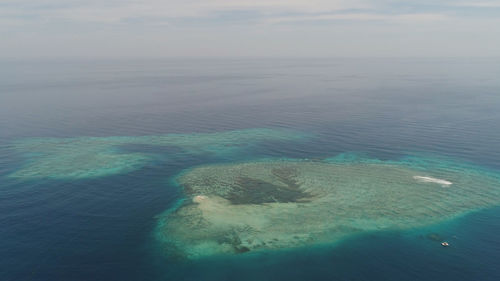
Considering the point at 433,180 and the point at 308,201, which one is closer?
the point at 308,201

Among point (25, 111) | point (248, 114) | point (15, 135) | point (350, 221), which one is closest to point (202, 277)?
point (350, 221)

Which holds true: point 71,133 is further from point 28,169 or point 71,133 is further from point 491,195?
point 491,195

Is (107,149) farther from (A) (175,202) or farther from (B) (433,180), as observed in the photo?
(B) (433,180)

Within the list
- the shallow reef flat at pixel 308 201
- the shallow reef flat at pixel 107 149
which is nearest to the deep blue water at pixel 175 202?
the shallow reef flat at pixel 308 201

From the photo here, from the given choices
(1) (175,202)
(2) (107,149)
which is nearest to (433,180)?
(1) (175,202)

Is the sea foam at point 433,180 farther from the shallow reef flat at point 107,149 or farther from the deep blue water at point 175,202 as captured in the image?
the shallow reef flat at point 107,149

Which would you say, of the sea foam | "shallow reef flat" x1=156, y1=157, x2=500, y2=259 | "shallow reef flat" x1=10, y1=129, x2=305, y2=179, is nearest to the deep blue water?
"shallow reef flat" x1=156, y1=157, x2=500, y2=259
